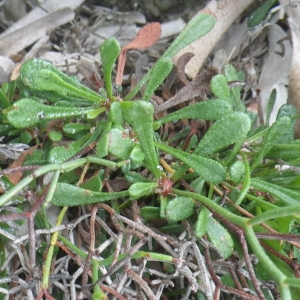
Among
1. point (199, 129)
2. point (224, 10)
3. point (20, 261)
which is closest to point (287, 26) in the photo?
point (224, 10)

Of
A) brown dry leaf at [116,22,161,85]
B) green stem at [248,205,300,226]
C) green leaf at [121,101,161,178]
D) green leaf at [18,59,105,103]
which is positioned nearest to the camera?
green stem at [248,205,300,226]

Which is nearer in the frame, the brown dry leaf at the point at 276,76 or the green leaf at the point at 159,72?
the green leaf at the point at 159,72

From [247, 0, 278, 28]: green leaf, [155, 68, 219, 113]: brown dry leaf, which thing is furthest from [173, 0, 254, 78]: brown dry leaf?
[155, 68, 219, 113]: brown dry leaf

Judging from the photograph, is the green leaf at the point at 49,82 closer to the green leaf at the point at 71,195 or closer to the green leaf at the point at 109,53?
the green leaf at the point at 109,53

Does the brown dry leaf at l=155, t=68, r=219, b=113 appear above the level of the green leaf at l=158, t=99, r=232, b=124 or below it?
above

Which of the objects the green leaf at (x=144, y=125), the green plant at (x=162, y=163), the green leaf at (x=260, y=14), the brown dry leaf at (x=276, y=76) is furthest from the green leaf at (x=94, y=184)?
the green leaf at (x=260, y=14)

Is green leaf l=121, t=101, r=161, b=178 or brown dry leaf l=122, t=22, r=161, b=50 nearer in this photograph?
green leaf l=121, t=101, r=161, b=178

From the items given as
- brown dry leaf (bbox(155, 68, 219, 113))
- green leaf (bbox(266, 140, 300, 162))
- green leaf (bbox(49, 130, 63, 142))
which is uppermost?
green leaf (bbox(49, 130, 63, 142))

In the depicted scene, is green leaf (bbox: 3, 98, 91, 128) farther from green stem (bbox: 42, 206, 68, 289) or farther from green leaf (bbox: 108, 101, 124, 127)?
green stem (bbox: 42, 206, 68, 289)
